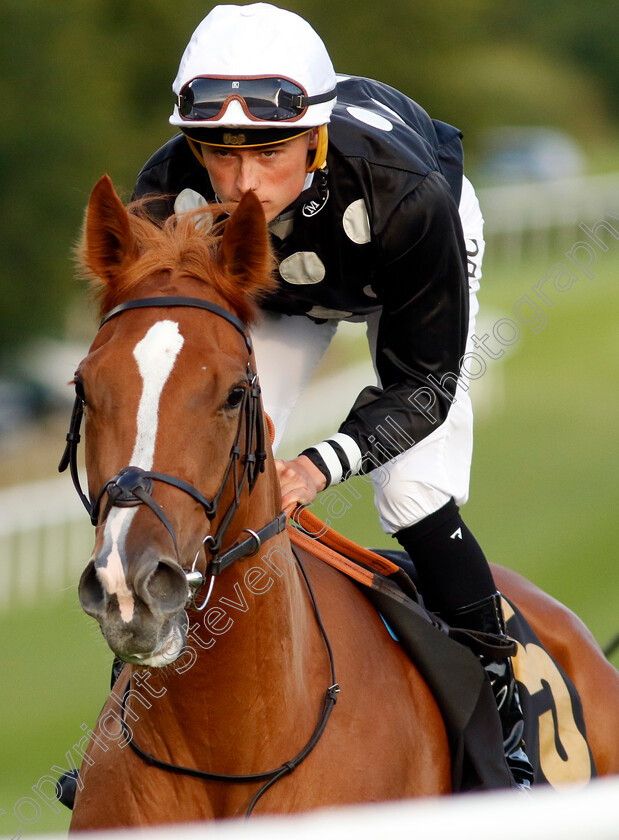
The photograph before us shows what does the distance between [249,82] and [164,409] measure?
1.02 m

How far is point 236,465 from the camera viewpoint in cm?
235

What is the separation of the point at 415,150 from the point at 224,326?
1088 mm

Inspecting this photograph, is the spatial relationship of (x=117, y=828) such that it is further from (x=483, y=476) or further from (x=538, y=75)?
(x=538, y=75)

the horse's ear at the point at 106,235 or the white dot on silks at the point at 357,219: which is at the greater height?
the horse's ear at the point at 106,235

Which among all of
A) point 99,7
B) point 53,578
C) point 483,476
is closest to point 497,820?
point 53,578

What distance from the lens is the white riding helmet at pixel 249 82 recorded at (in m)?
2.77

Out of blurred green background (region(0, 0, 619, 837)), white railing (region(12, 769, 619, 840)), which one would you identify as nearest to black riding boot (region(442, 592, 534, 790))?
blurred green background (region(0, 0, 619, 837))

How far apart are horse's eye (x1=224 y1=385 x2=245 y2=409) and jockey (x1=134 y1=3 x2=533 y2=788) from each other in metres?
0.41

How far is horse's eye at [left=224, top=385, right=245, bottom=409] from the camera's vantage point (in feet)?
7.57

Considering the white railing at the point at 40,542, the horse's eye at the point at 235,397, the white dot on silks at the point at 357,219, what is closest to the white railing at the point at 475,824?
the horse's eye at the point at 235,397

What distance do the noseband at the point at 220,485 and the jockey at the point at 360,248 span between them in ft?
0.93

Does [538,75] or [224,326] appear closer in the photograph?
[224,326]

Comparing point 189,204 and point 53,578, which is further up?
point 189,204

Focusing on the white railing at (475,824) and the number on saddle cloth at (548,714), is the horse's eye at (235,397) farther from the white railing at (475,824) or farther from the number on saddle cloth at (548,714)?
the number on saddle cloth at (548,714)
